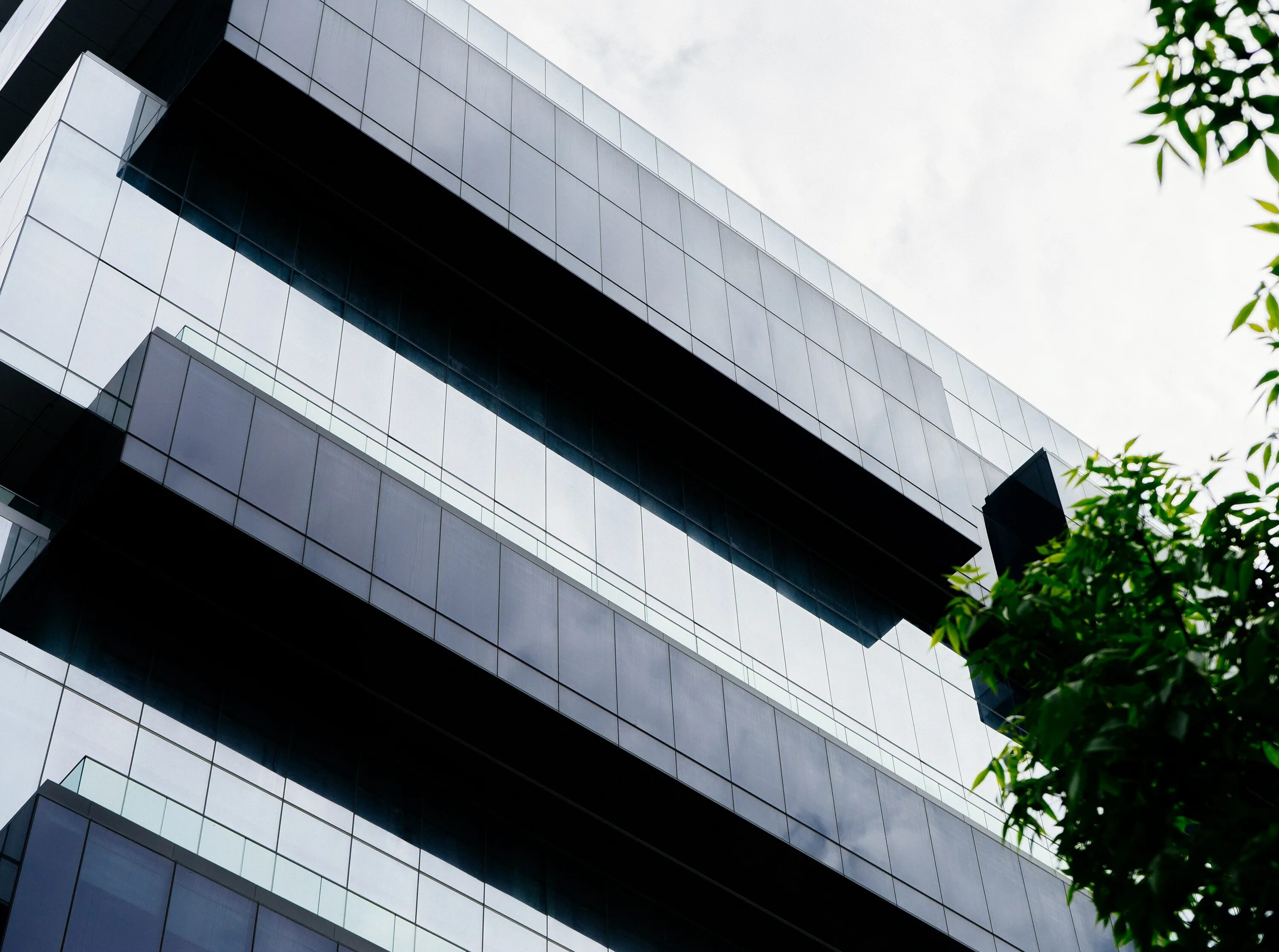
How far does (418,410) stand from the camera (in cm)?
2248

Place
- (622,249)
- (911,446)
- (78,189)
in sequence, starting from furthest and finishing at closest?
1. (911,446)
2. (622,249)
3. (78,189)

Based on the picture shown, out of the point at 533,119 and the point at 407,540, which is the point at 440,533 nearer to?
the point at 407,540

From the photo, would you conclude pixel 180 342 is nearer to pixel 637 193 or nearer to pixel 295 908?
pixel 295 908

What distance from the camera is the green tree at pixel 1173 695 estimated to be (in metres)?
6.67

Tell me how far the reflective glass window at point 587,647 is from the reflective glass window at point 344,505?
3576 mm

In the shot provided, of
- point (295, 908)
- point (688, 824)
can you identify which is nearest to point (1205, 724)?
point (295, 908)

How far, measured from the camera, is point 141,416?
691 inches

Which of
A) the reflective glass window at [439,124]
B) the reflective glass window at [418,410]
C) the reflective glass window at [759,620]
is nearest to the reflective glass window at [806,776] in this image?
the reflective glass window at [759,620]

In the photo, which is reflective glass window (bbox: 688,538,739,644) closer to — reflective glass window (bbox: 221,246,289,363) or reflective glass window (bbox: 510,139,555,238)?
reflective glass window (bbox: 510,139,555,238)

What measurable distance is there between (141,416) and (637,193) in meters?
14.2

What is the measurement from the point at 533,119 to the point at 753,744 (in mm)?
13712

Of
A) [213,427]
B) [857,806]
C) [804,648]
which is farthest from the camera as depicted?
[804,648]

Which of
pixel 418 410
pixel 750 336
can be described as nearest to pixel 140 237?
pixel 418 410

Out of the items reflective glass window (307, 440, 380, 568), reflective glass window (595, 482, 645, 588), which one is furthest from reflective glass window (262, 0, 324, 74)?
reflective glass window (595, 482, 645, 588)
